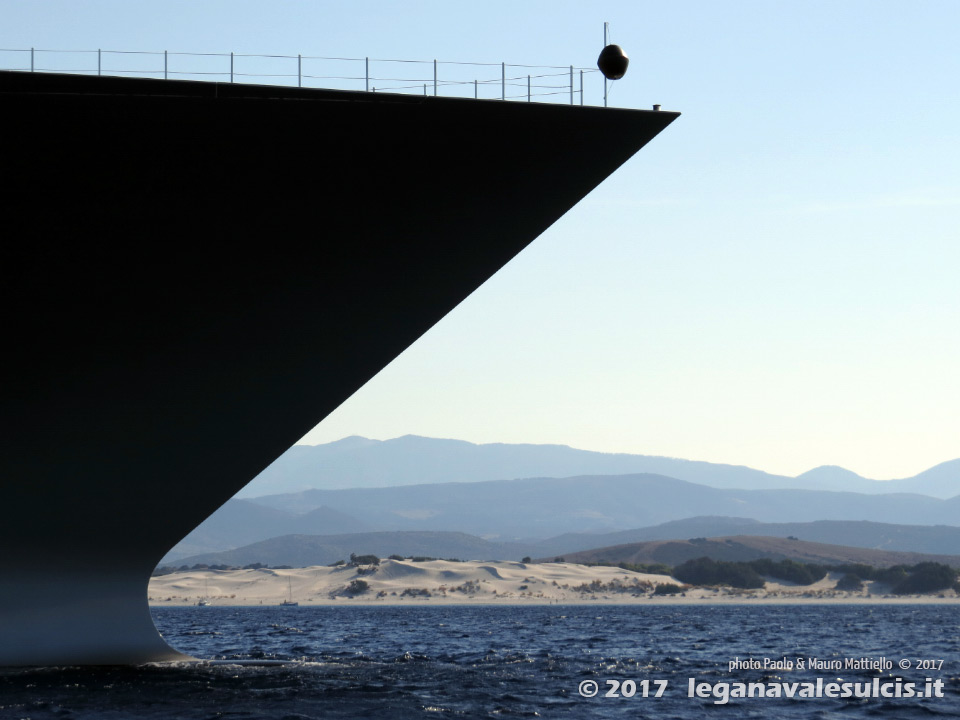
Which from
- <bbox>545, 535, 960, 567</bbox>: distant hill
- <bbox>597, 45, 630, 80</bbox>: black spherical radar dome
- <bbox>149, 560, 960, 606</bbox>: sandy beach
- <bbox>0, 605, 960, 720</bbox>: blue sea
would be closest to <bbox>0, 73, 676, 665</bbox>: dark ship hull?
<bbox>597, 45, 630, 80</bbox>: black spherical radar dome

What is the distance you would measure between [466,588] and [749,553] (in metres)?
56.8

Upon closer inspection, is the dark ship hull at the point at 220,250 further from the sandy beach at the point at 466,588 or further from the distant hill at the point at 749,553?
the distant hill at the point at 749,553

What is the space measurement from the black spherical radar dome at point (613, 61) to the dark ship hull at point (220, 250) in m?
0.61

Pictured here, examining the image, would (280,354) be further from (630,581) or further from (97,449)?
(630,581)

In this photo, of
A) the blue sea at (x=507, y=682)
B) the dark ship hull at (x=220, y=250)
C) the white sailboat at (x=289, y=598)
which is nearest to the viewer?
the dark ship hull at (x=220, y=250)

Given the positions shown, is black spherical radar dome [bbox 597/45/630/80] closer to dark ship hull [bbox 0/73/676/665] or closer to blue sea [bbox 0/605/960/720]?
dark ship hull [bbox 0/73/676/665]

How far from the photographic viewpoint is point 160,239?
17.0 meters

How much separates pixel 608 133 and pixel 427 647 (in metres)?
29.1

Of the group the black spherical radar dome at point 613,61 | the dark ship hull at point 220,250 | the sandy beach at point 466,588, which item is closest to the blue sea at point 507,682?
the dark ship hull at point 220,250

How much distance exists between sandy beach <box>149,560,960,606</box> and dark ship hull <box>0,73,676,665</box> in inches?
4538

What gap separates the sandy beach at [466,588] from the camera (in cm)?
13812

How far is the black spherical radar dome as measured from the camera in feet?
48.6

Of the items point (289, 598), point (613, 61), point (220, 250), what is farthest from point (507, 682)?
point (289, 598)

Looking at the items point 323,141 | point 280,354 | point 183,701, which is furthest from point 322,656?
point 323,141
